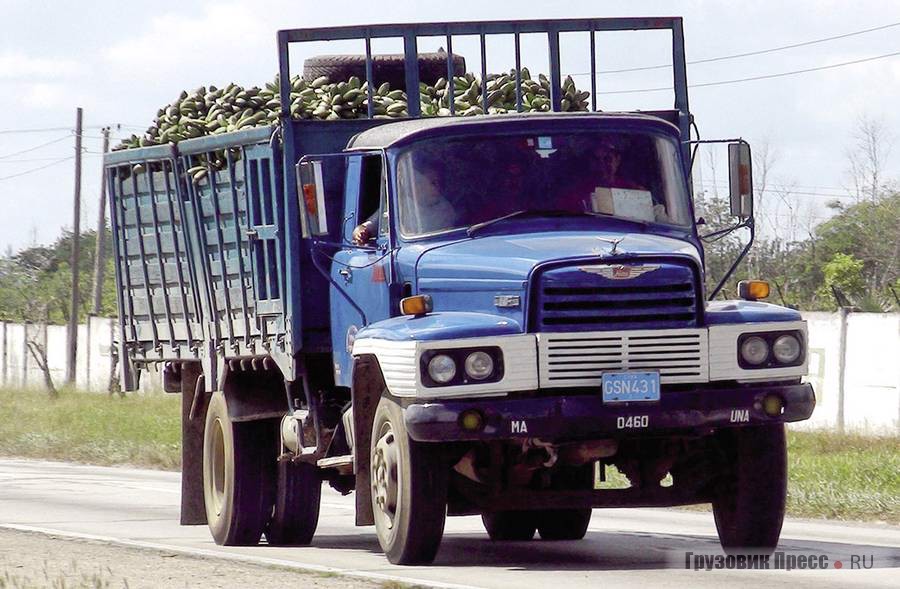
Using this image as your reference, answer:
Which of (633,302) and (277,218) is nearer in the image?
(633,302)

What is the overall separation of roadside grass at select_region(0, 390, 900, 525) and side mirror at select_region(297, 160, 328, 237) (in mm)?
5960

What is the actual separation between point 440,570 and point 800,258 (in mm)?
39411

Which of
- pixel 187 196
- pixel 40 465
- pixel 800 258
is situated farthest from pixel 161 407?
pixel 187 196

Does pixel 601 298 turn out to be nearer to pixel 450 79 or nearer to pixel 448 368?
pixel 448 368

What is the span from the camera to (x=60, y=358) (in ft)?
163

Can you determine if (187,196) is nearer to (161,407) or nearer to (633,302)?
(633,302)

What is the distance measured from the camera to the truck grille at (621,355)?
1048 cm

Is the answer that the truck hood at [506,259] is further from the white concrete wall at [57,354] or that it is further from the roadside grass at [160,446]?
the white concrete wall at [57,354]

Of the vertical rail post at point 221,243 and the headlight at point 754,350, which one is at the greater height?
the vertical rail post at point 221,243

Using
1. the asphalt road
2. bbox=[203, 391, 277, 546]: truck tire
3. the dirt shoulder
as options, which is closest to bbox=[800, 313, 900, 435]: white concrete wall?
the asphalt road

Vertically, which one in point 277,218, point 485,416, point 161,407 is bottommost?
point 161,407

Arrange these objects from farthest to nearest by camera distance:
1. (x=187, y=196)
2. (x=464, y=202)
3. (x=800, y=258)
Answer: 1. (x=800, y=258)
2. (x=187, y=196)
3. (x=464, y=202)

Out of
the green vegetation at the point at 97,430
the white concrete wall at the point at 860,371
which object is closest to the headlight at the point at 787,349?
the white concrete wall at the point at 860,371

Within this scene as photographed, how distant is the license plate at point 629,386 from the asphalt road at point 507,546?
3.31ft
